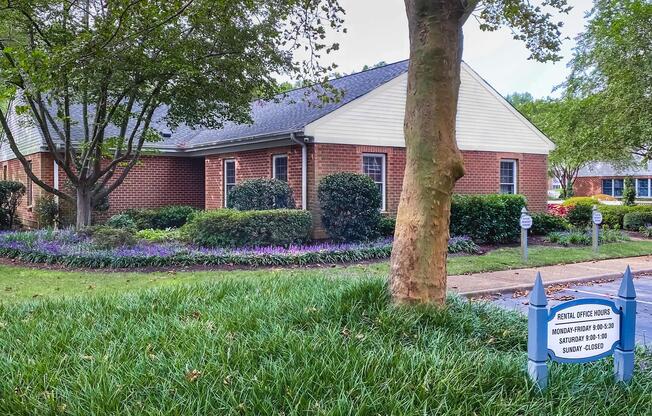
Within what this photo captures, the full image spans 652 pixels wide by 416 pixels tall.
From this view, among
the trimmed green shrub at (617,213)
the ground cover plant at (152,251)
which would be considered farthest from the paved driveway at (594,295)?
the trimmed green shrub at (617,213)

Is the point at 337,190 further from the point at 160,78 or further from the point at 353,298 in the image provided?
the point at 353,298

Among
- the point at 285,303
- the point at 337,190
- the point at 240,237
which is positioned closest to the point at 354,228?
the point at 337,190

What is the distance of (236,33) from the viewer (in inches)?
488

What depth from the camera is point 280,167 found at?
1669cm

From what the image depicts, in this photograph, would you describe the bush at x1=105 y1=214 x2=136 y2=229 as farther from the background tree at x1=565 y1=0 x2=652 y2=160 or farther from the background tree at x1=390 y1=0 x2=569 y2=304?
the background tree at x1=565 y1=0 x2=652 y2=160

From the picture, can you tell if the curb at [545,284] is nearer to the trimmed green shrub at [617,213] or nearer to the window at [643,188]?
the trimmed green shrub at [617,213]

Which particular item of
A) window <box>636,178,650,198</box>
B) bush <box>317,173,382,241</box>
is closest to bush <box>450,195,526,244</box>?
bush <box>317,173,382,241</box>

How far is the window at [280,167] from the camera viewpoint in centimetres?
1641

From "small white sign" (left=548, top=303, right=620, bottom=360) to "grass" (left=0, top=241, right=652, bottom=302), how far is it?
13.5ft

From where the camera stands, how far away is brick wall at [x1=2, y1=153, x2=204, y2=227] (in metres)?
19.2

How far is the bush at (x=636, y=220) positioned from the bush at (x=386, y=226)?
1116 cm

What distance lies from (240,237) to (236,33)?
4590 mm

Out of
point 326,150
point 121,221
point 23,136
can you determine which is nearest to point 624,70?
point 326,150

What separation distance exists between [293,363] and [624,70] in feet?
63.2
